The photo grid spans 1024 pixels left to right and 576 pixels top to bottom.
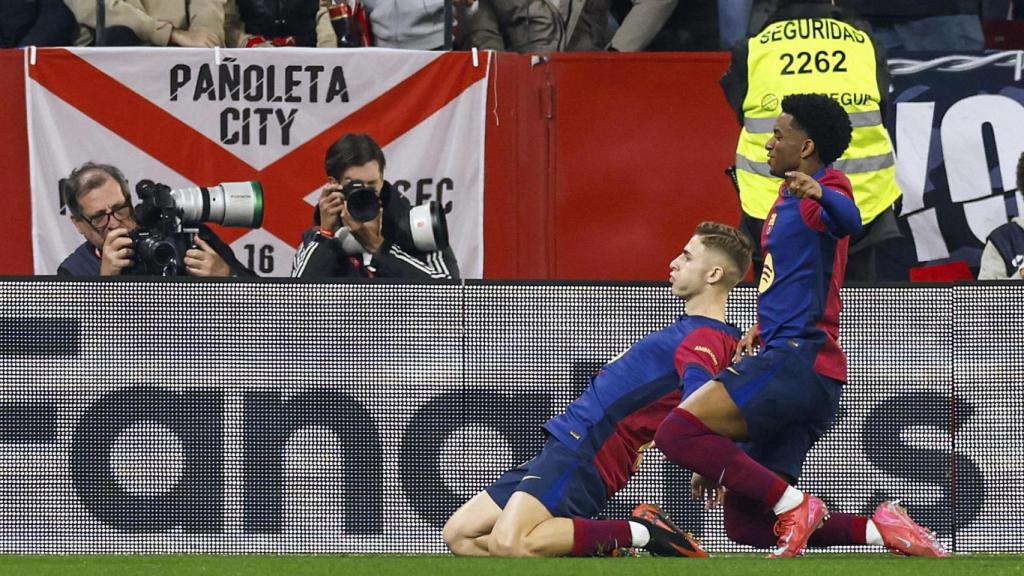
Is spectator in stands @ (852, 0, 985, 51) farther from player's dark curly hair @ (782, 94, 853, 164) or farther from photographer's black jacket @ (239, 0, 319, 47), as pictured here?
player's dark curly hair @ (782, 94, 853, 164)

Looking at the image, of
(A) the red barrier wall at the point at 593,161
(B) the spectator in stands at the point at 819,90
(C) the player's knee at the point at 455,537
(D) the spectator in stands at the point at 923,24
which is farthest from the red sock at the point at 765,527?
(D) the spectator in stands at the point at 923,24

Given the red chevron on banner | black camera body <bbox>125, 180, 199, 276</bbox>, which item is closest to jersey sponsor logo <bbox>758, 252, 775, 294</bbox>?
black camera body <bbox>125, 180, 199, 276</bbox>

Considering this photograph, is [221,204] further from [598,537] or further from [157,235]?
[598,537]

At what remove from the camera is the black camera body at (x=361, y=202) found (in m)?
9.29

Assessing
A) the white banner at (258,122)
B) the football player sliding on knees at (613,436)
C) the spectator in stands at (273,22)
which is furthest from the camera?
the spectator in stands at (273,22)

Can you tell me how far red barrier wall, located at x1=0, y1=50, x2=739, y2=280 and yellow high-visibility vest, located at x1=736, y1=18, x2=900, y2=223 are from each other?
1750 millimetres

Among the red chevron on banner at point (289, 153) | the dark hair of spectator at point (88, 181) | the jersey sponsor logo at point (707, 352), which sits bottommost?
the jersey sponsor logo at point (707, 352)

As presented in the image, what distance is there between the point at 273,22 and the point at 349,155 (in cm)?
242

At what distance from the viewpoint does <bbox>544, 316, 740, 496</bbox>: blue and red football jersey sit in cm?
802

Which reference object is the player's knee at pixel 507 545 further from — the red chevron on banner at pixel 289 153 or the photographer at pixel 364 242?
the red chevron on banner at pixel 289 153

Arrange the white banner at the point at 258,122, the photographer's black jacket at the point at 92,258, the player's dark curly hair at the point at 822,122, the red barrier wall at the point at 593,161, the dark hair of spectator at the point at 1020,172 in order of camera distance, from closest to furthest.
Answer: the player's dark curly hair at the point at 822,122, the photographer's black jacket at the point at 92,258, the dark hair of spectator at the point at 1020,172, the white banner at the point at 258,122, the red barrier wall at the point at 593,161

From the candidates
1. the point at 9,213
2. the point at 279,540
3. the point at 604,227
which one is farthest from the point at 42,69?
the point at 279,540

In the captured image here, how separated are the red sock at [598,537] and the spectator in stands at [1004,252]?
3.71 m

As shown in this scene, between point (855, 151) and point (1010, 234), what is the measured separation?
130 cm
